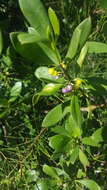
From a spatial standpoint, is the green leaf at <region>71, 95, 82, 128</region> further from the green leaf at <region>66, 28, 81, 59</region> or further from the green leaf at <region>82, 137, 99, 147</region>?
the green leaf at <region>82, 137, 99, 147</region>

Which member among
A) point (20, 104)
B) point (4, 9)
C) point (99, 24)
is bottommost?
point (20, 104)

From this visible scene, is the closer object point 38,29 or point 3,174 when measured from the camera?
point 38,29

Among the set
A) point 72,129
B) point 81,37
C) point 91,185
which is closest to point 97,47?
point 81,37

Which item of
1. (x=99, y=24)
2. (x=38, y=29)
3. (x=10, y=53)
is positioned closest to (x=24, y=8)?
(x=38, y=29)

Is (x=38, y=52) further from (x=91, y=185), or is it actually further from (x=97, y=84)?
(x=91, y=185)

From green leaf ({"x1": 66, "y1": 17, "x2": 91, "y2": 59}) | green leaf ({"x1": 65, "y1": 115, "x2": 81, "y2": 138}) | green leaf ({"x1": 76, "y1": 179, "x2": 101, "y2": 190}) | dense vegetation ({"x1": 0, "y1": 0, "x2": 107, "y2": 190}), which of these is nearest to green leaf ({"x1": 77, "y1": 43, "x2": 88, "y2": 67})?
green leaf ({"x1": 66, "y1": 17, "x2": 91, "y2": 59})

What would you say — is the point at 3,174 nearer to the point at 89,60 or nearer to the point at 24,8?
the point at 89,60

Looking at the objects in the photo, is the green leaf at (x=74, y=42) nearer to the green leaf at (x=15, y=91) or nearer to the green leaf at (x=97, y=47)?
the green leaf at (x=97, y=47)
